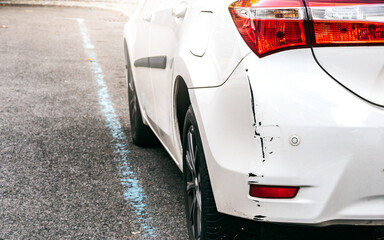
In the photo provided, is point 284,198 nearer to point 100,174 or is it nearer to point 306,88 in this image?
point 306,88

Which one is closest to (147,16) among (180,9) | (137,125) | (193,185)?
(180,9)

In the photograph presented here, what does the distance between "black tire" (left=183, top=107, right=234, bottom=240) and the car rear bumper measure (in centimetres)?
34

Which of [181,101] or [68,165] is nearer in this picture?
[181,101]

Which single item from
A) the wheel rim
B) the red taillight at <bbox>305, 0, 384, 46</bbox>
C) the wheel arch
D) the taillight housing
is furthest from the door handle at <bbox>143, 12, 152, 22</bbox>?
the red taillight at <bbox>305, 0, 384, 46</bbox>

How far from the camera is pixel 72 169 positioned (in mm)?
4840

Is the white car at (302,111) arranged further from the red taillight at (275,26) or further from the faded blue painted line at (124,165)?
the faded blue painted line at (124,165)

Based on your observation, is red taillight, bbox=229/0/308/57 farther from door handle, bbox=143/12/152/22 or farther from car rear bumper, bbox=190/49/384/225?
door handle, bbox=143/12/152/22

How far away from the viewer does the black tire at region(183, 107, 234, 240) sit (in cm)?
290

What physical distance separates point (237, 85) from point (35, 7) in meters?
18.6

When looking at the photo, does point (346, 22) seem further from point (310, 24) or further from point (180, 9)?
point (180, 9)

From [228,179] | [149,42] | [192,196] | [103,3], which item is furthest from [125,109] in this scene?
[103,3]

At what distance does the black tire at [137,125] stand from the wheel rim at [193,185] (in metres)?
1.77

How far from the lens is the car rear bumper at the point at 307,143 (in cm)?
243

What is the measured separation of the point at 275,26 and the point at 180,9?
962mm
